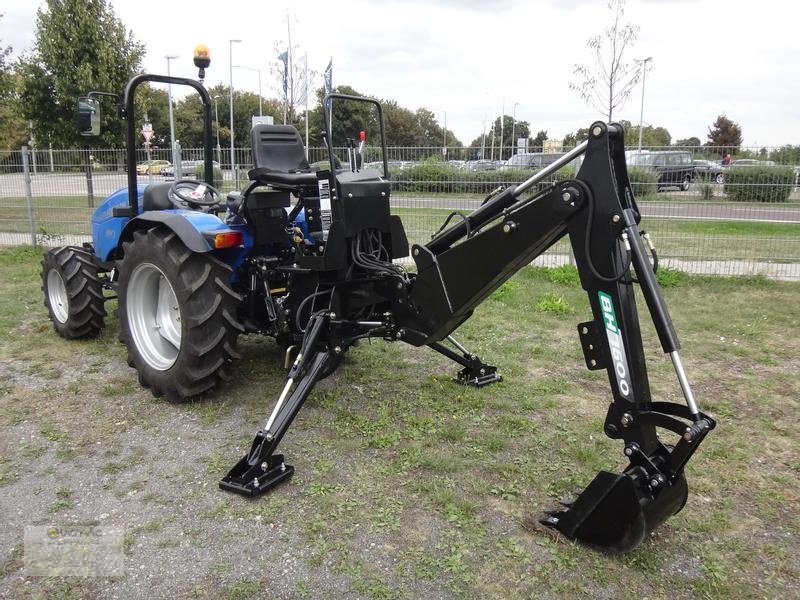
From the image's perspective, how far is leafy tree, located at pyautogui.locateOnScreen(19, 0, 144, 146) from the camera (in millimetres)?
13922

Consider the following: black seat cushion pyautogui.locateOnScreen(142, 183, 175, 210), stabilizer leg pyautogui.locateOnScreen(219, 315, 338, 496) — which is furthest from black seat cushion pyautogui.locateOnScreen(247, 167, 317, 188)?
stabilizer leg pyautogui.locateOnScreen(219, 315, 338, 496)

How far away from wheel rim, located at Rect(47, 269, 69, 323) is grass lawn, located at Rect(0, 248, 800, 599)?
1.09 feet

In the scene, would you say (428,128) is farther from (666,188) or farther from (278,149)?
(278,149)

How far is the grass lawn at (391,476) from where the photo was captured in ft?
9.11

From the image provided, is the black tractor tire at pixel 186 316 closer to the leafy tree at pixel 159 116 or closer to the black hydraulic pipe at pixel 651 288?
A: the black hydraulic pipe at pixel 651 288

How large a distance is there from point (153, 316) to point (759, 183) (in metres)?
8.23

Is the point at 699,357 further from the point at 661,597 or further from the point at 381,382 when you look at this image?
the point at 661,597

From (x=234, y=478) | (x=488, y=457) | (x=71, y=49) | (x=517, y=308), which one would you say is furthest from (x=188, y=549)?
(x=71, y=49)

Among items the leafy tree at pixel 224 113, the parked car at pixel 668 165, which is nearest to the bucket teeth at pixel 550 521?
the parked car at pixel 668 165

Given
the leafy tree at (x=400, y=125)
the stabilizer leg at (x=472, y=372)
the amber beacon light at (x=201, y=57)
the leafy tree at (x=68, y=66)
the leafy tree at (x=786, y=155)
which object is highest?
the leafy tree at (x=400, y=125)

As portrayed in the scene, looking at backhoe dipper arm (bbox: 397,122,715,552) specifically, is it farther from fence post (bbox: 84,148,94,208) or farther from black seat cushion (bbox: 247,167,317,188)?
fence post (bbox: 84,148,94,208)

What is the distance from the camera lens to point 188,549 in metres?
2.95

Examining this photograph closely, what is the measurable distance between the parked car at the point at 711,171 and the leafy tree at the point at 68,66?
11639mm

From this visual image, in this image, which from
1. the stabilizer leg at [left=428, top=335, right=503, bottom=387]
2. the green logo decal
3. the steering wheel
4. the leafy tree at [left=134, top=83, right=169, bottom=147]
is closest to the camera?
the green logo decal
